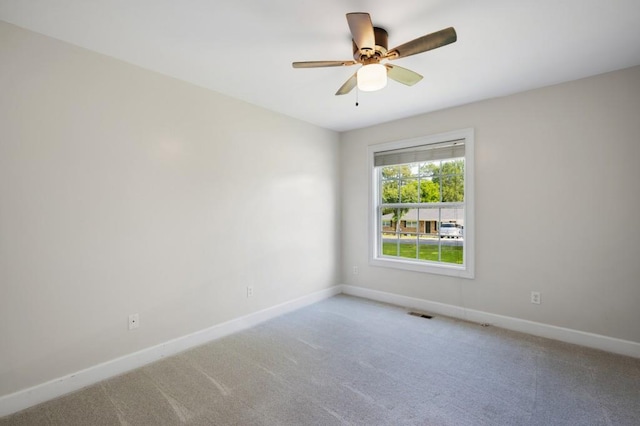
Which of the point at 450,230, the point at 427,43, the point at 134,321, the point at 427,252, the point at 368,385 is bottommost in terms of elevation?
the point at 368,385

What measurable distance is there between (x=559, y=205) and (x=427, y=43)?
2.22m

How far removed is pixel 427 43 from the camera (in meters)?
1.80

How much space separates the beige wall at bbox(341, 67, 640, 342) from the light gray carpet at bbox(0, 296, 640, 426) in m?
0.44

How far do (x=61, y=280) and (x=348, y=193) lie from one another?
11.2 feet

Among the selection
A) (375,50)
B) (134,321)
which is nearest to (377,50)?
(375,50)

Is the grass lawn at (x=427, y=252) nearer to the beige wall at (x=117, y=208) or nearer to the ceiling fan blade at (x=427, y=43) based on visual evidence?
the beige wall at (x=117, y=208)

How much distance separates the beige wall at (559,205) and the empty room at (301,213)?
2 cm

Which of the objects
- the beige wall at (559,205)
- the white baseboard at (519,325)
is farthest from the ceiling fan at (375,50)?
the white baseboard at (519,325)

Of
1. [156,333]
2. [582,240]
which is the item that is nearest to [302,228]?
[156,333]

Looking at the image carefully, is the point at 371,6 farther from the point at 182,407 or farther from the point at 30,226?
the point at 182,407

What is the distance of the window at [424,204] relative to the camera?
3.55 m

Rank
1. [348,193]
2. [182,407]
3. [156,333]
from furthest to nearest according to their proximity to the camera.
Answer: [348,193] < [156,333] < [182,407]

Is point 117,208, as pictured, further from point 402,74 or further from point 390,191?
point 390,191

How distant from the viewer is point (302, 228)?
159 inches
